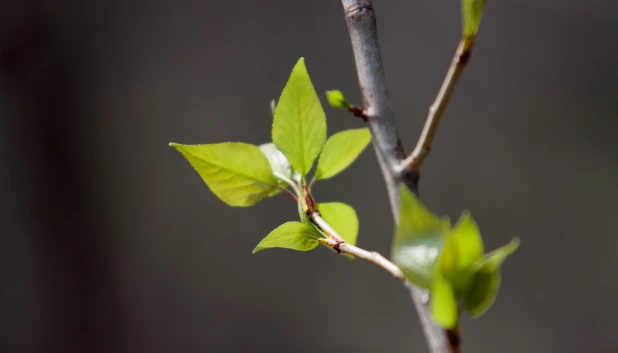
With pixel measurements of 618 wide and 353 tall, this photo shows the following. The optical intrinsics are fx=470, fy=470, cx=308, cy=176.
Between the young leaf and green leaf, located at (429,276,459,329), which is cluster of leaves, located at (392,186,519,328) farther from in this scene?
the young leaf

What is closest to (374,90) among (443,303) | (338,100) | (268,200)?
(338,100)

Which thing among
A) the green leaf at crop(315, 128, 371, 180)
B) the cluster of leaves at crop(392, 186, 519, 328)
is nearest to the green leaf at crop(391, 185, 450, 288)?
the cluster of leaves at crop(392, 186, 519, 328)

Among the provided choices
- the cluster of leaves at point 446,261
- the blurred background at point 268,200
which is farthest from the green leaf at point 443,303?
the blurred background at point 268,200

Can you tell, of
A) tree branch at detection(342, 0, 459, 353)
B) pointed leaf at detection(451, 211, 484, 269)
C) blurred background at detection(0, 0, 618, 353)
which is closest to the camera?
pointed leaf at detection(451, 211, 484, 269)

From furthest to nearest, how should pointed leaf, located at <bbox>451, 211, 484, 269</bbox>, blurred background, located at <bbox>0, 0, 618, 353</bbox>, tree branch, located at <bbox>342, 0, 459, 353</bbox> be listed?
blurred background, located at <bbox>0, 0, 618, 353</bbox> < tree branch, located at <bbox>342, 0, 459, 353</bbox> < pointed leaf, located at <bbox>451, 211, 484, 269</bbox>

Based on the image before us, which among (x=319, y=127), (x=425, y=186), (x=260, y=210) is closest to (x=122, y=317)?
(x=260, y=210)

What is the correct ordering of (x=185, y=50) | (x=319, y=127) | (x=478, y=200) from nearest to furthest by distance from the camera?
(x=319, y=127)
(x=478, y=200)
(x=185, y=50)

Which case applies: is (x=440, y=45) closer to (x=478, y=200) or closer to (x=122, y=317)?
(x=478, y=200)
